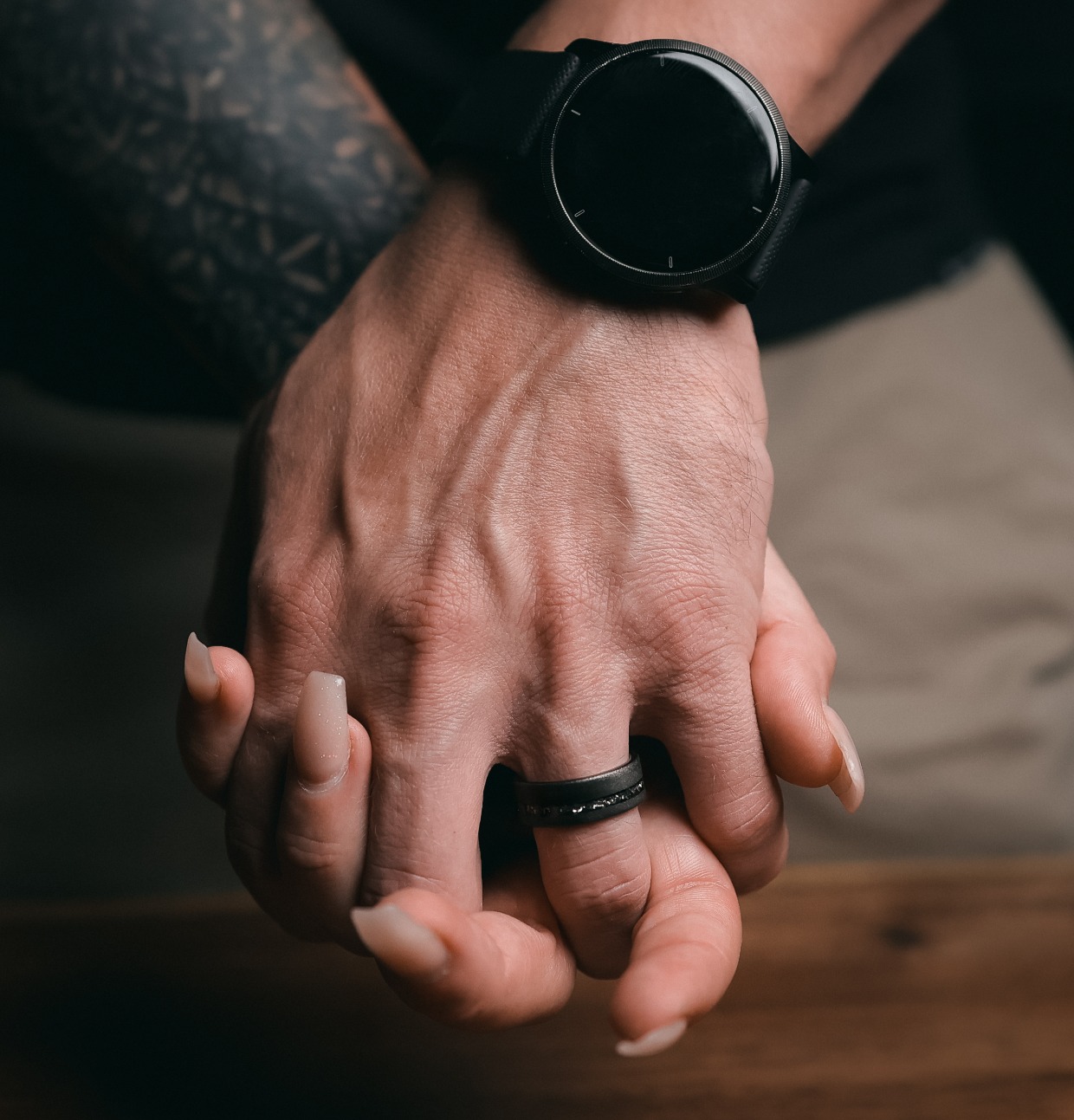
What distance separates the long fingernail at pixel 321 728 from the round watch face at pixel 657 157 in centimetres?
30

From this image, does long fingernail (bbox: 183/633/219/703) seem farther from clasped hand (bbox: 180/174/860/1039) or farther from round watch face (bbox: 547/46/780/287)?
round watch face (bbox: 547/46/780/287)

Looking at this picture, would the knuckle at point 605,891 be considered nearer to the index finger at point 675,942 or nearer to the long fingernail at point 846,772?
the index finger at point 675,942

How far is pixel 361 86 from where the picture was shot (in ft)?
2.62

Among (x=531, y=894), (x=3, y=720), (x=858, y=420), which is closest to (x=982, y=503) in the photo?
(x=858, y=420)

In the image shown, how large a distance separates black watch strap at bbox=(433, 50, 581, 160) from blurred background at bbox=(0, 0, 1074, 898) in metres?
0.30

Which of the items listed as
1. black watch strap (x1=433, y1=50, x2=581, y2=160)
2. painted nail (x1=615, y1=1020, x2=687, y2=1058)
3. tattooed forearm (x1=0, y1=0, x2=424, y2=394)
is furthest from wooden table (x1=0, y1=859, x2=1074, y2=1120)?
black watch strap (x1=433, y1=50, x2=581, y2=160)

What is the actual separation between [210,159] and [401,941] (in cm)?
59

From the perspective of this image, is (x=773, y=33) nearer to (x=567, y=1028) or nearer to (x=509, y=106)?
(x=509, y=106)

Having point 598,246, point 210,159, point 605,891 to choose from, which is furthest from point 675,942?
point 210,159

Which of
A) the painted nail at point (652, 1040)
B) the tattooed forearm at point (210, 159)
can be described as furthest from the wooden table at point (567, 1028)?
the tattooed forearm at point (210, 159)

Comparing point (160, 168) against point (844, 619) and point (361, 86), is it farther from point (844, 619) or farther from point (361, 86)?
point (844, 619)

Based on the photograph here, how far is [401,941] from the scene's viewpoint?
0.48m

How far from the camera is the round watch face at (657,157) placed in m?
0.59

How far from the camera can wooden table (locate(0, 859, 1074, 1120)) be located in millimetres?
656
